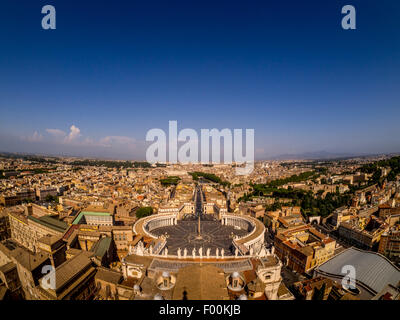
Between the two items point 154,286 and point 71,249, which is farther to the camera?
point 71,249

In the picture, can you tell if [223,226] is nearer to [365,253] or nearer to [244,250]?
[244,250]

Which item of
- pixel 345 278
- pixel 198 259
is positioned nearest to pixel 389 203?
pixel 345 278

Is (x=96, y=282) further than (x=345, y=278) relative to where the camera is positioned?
No

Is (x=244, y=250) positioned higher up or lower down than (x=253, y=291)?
lower down

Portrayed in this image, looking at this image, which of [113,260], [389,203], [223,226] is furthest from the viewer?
[389,203]

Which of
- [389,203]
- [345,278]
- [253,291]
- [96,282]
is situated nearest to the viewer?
[253,291]
